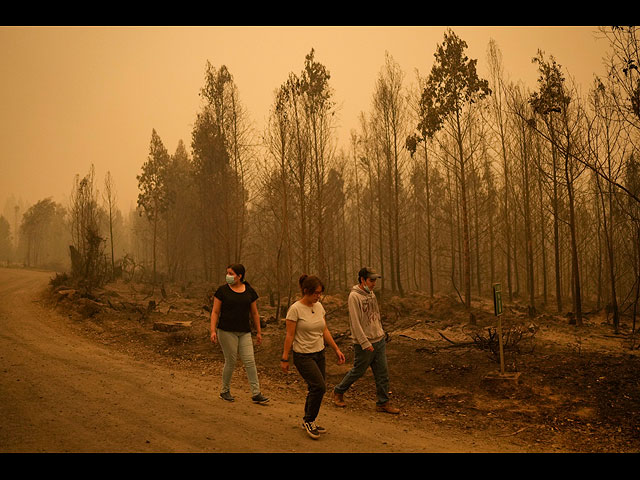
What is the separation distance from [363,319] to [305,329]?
4.34ft

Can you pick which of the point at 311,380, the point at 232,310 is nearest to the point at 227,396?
the point at 232,310

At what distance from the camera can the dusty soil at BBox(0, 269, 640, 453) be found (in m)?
5.26

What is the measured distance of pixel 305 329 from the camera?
525 centimetres

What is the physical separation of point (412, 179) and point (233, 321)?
2719 centimetres

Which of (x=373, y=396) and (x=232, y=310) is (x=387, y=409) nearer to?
(x=373, y=396)

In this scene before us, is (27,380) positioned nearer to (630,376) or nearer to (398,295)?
(630,376)

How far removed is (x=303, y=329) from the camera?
5.25 m

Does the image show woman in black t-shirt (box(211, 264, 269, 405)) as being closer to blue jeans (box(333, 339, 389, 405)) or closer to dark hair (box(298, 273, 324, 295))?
blue jeans (box(333, 339, 389, 405))

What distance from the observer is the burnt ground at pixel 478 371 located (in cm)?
605

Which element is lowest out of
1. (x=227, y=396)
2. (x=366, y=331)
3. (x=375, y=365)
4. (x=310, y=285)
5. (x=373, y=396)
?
(x=373, y=396)

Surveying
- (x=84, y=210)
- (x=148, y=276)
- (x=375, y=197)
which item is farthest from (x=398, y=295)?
(x=148, y=276)

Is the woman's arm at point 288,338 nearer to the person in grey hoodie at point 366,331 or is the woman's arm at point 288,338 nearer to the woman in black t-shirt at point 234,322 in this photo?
the person in grey hoodie at point 366,331

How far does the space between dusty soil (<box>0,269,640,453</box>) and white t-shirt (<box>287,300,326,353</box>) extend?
1.01 meters

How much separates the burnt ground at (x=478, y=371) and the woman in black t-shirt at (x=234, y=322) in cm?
125
